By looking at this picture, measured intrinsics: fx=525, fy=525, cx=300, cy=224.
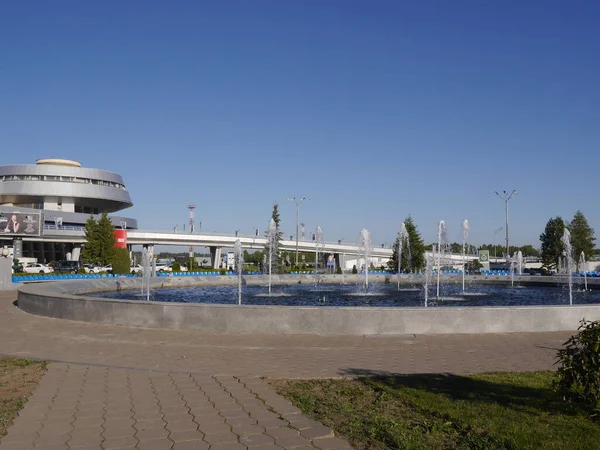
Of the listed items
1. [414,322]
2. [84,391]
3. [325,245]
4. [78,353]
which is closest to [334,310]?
[414,322]

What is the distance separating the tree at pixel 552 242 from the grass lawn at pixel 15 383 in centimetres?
6608

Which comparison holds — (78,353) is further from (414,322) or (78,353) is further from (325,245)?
(325,245)

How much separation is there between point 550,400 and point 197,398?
13.1 feet

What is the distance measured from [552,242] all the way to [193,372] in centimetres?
6668

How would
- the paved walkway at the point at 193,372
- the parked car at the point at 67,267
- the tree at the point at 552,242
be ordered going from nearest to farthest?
1. the paved walkway at the point at 193,372
2. the parked car at the point at 67,267
3. the tree at the point at 552,242

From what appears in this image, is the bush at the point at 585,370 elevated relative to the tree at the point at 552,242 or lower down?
lower down

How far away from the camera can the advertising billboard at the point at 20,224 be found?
156ft

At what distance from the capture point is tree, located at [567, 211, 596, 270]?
64750 mm

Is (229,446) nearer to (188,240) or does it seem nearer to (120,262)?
(120,262)

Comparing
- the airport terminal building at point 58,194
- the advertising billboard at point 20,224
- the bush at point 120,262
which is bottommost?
the bush at point 120,262

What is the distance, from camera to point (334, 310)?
10.9 m

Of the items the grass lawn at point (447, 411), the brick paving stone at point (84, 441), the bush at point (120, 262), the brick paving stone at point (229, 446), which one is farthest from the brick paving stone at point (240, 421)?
the bush at point (120, 262)

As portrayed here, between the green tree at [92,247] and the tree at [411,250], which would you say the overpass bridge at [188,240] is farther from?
the green tree at [92,247]

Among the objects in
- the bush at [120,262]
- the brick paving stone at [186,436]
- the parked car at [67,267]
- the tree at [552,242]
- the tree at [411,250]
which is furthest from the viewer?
the tree at [552,242]
